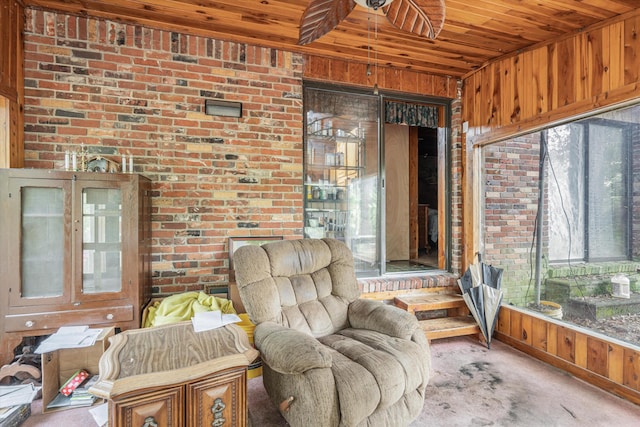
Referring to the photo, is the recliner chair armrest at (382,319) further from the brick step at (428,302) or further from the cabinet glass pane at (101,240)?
the cabinet glass pane at (101,240)

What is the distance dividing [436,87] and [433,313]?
2.41 m

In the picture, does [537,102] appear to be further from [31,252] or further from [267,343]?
[31,252]

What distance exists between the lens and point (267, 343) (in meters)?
1.70

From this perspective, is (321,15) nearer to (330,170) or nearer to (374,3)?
(374,3)

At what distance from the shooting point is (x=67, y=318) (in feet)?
6.78

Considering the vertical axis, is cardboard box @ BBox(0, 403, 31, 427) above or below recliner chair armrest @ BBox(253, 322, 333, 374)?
below

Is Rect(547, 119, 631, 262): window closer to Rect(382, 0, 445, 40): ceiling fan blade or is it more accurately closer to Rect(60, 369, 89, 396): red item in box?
Rect(382, 0, 445, 40): ceiling fan blade

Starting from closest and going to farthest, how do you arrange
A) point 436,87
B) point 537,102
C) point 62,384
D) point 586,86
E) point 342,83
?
point 62,384, point 586,86, point 537,102, point 342,83, point 436,87

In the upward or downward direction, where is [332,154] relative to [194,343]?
upward

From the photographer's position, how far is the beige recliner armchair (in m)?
1.50

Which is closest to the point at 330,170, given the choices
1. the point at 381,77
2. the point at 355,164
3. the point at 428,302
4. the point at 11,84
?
the point at 355,164

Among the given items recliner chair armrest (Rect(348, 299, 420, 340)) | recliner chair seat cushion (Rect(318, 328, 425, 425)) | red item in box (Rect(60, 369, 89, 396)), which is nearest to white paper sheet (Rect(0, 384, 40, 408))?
red item in box (Rect(60, 369, 89, 396))

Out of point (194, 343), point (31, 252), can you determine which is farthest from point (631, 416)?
point (31, 252)

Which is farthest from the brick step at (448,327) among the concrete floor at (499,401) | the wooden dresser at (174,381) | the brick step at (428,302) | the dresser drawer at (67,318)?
the dresser drawer at (67,318)
